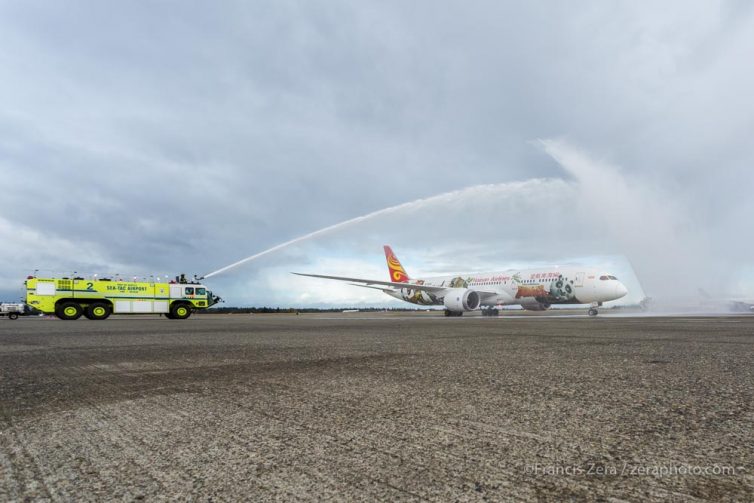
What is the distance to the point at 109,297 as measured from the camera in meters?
28.8

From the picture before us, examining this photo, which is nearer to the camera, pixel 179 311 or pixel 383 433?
pixel 383 433

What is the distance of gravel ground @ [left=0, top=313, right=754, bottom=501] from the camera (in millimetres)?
1766

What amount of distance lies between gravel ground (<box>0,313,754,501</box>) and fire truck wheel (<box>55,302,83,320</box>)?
2668 cm

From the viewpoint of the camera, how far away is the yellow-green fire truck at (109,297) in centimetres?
2692

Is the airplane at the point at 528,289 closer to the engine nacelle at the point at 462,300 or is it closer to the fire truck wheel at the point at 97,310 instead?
the engine nacelle at the point at 462,300

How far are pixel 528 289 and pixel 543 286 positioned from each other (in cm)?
113

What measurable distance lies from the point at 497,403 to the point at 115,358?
5.50 m

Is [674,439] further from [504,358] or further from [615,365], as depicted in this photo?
[504,358]

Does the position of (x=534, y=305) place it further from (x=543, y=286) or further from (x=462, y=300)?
(x=462, y=300)

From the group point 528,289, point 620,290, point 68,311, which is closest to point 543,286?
point 528,289

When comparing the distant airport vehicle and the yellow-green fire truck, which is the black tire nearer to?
the yellow-green fire truck

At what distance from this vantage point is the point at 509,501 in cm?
159

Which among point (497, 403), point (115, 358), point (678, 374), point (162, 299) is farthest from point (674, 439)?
point (162, 299)

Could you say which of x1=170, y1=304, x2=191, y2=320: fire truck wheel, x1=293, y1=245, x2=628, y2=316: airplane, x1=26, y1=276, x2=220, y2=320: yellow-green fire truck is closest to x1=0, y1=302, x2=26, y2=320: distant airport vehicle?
x1=26, y1=276, x2=220, y2=320: yellow-green fire truck
